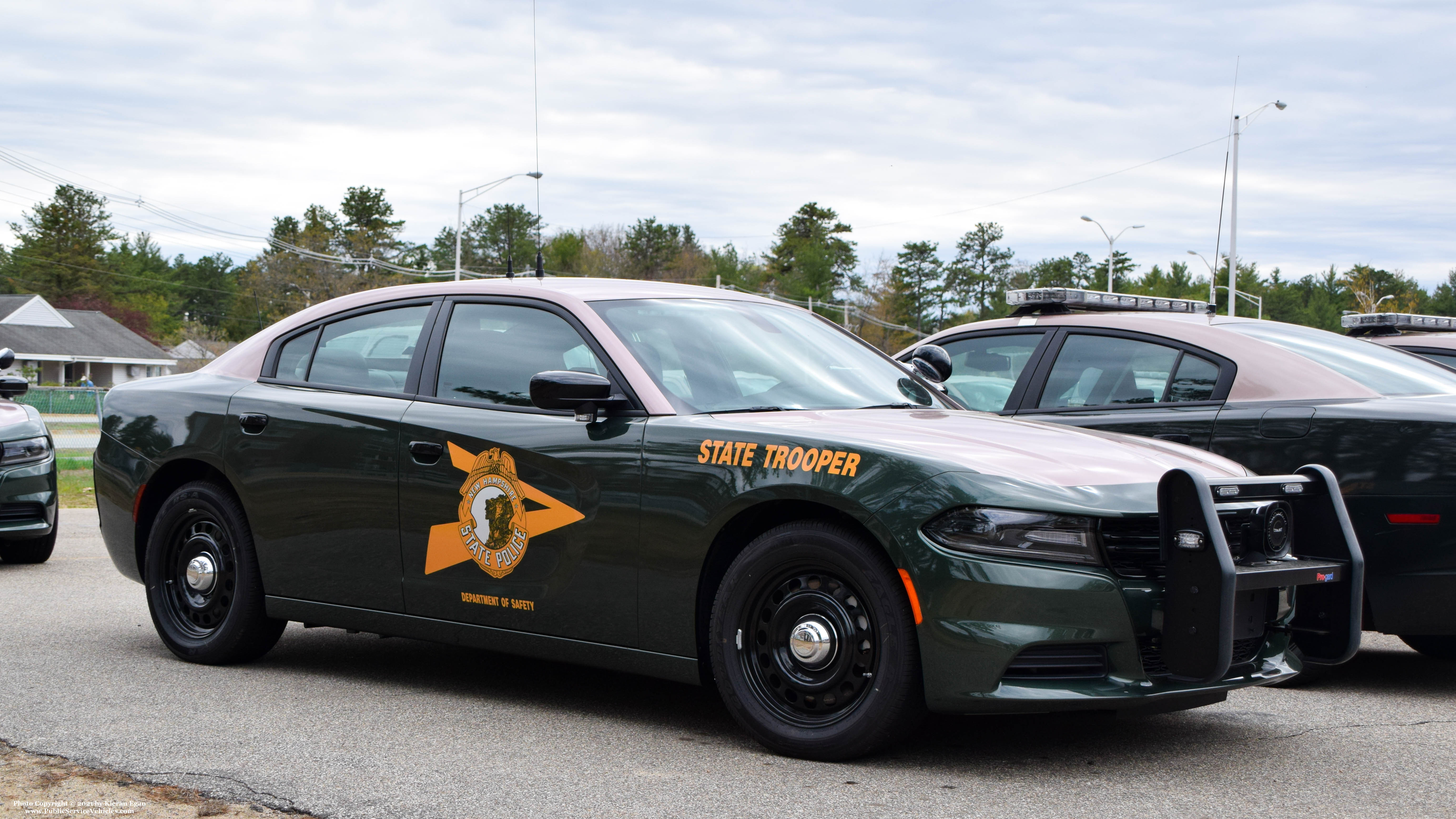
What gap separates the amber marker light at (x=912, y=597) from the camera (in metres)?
3.99

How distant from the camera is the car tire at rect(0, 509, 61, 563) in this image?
9344 millimetres

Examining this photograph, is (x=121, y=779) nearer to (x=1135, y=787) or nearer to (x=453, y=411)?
(x=453, y=411)

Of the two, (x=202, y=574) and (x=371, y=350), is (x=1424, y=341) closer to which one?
(x=371, y=350)

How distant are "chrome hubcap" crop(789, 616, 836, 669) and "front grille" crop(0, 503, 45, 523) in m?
6.72

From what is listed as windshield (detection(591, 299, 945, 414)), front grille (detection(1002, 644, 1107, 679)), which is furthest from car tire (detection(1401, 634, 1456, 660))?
front grille (detection(1002, 644, 1107, 679))

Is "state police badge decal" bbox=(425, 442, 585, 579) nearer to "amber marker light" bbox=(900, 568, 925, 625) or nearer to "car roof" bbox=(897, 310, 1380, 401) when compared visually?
"amber marker light" bbox=(900, 568, 925, 625)

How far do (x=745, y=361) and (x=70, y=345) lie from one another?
280 ft

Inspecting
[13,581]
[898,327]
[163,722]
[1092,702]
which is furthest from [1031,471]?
[898,327]

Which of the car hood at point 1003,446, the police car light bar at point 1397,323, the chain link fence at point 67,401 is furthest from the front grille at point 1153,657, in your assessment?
the chain link fence at point 67,401

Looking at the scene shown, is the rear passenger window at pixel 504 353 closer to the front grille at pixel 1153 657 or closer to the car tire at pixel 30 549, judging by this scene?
the front grille at pixel 1153 657

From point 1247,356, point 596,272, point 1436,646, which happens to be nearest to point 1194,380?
point 1247,356

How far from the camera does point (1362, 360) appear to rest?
6258mm

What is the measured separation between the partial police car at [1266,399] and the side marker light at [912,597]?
586 millimetres

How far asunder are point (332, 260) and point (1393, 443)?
77516mm
